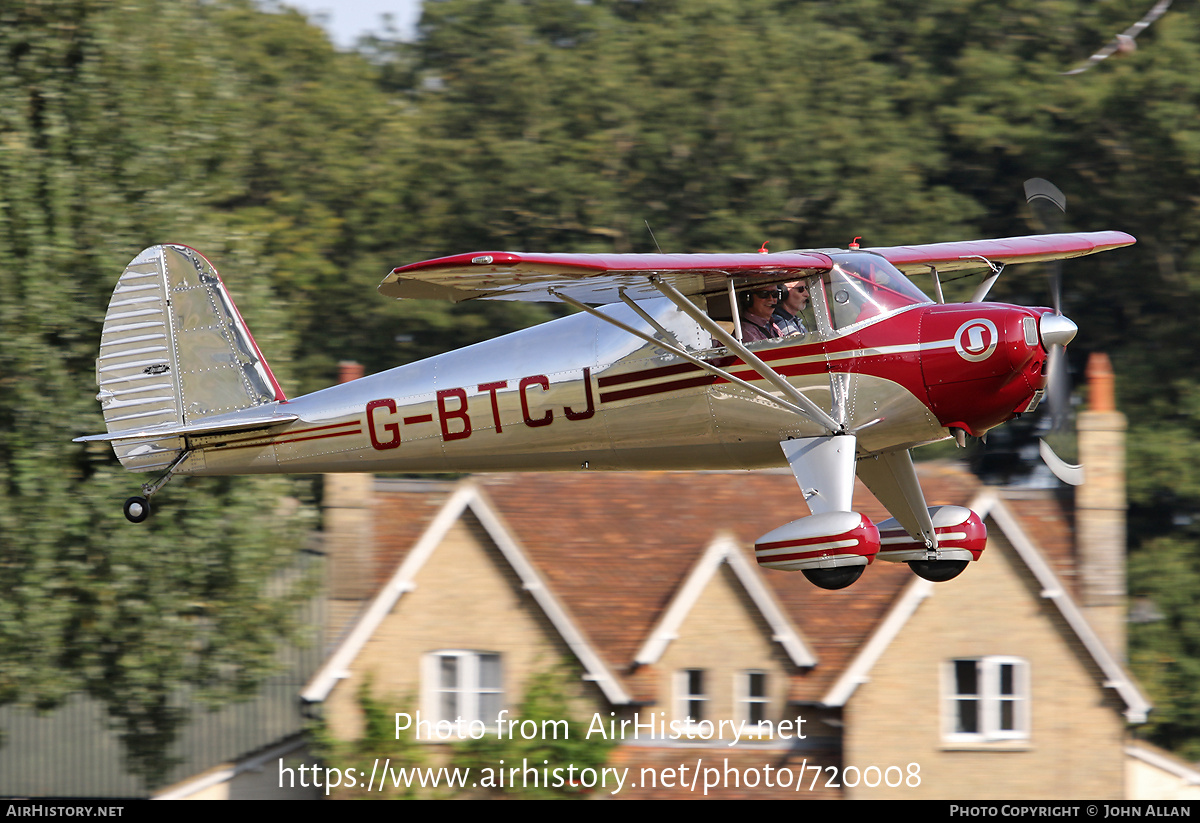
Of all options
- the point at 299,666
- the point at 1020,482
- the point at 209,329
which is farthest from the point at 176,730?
the point at 1020,482

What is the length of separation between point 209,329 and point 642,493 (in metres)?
12.5

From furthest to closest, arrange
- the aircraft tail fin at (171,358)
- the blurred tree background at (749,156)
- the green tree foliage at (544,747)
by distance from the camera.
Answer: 1. the blurred tree background at (749,156)
2. the green tree foliage at (544,747)
3. the aircraft tail fin at (171,358)

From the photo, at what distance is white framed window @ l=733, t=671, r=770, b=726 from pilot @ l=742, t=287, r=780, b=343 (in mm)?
12504

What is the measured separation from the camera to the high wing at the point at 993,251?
1143cm

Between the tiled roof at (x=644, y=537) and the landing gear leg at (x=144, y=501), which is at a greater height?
the landing gear leg at (x=144, y=501)

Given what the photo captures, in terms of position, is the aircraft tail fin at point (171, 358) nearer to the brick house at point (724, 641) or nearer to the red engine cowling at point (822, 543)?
the red engine cowling at point (822, 543)

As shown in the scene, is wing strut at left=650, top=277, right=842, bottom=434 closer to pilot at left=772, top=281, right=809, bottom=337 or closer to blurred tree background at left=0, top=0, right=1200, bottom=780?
pilot at left=772, top=281, right=809, bottom=337

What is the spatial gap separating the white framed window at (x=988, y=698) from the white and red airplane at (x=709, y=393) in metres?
12.1

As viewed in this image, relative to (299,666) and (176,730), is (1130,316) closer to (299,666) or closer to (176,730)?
(299,666)

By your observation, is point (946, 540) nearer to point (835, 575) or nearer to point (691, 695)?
point (835, 575)

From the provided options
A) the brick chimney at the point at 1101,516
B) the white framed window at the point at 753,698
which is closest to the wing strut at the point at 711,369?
the white framed window at the point at 753,698

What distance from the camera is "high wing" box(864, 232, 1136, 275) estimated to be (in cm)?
1143

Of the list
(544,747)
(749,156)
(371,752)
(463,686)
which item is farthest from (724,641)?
(749,156)

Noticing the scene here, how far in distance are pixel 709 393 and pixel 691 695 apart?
1245cm
